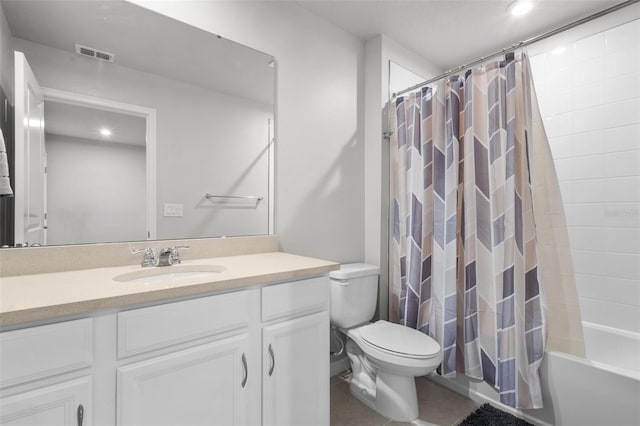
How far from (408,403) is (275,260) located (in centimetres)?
108

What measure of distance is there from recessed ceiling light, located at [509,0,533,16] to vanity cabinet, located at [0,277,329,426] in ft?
6.95

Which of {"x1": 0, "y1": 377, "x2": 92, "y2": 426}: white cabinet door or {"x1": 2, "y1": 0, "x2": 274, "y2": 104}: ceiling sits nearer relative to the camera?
{"x1": 0, "y1": 377, "x2": 92, "y2": 426}: white cabinet door

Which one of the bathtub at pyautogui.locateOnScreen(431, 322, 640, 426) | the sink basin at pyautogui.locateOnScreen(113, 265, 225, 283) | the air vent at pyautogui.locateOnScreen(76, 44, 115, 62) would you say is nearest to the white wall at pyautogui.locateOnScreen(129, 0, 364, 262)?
the air vent at pyautogui.locateOnScreen(76, 44, 115, 62)

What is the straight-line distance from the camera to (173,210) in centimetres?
153

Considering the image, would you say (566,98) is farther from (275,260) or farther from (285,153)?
(275,260)

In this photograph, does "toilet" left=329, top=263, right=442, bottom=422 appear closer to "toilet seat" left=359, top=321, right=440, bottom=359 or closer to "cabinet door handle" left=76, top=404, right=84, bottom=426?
Answer: "toilet seat" left=359, top=321, right=440, bottom=359

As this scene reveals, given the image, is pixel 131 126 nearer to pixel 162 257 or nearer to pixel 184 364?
pixel 162 257

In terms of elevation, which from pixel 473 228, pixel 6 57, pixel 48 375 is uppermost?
pixel 6 57

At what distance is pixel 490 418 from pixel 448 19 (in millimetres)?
2494

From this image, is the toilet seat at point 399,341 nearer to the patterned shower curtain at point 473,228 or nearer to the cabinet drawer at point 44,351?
the patterned shower curtain at point 473,228

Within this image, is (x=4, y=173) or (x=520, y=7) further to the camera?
(x=520, y=7)

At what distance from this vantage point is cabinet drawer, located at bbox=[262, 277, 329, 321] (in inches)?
46.8

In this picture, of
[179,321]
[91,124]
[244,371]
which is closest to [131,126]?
[91,124]

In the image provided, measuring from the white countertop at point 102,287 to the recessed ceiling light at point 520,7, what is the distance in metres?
2.05
